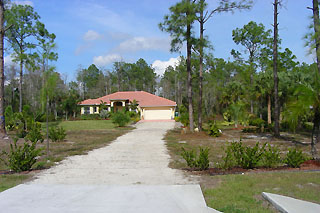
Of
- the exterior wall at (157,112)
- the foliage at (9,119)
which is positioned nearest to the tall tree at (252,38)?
the exterior wall at (157,112)

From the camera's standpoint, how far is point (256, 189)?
544 cm

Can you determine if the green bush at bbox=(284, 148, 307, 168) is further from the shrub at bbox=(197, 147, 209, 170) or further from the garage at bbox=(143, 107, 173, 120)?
the garage at bbox=(143, 107, 173, 120)

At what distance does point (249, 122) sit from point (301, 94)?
67.7 ft

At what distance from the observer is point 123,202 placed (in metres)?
4.85

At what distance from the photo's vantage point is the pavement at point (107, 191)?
461 centimetres

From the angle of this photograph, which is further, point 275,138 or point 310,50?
point 275,138

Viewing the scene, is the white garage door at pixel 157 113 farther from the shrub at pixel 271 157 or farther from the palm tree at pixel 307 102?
the shrub at pixel 271 157

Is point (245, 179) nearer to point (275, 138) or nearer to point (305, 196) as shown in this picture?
point (305, 196)

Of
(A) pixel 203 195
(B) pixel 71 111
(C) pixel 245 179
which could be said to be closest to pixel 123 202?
(A) pixel 203 195

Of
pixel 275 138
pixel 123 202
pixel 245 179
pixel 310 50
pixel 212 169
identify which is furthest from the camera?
pixel 275 138

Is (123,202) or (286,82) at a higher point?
(286,82)

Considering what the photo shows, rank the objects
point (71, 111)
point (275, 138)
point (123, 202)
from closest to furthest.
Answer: point (123, 202) < point (275, 138) < point (71, 111)

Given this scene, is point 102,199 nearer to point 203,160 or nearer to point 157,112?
point 203,160

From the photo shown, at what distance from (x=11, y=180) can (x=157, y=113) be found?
33.2 m
